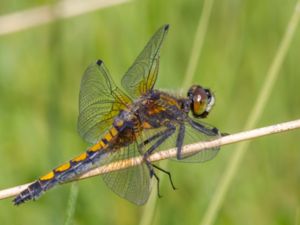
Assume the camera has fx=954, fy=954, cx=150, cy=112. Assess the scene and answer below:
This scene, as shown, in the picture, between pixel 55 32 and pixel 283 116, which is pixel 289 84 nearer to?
pixel 283 116

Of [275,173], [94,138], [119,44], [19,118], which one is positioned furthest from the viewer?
[119,44]

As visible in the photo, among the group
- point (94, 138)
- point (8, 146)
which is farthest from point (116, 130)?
point (8, 146)

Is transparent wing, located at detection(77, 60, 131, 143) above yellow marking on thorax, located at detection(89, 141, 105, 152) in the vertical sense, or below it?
above

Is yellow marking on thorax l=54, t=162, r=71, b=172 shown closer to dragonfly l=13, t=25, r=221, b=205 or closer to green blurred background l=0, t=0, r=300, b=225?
dragonfly l=13, t=25, r=221, b=205

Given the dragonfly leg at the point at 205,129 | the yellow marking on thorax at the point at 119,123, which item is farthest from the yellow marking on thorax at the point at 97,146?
the dragonfly leg at the point at 205,129

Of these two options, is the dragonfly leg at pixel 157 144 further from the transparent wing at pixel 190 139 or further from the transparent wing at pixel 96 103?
the transparent wing at pixel 96 103

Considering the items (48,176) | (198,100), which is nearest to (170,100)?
(198,100)

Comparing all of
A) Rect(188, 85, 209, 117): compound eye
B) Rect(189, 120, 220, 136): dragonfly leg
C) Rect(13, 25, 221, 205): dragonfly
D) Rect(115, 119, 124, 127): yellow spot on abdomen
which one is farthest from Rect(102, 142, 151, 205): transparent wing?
Rect(188, 85, 209, 117): compound eye
